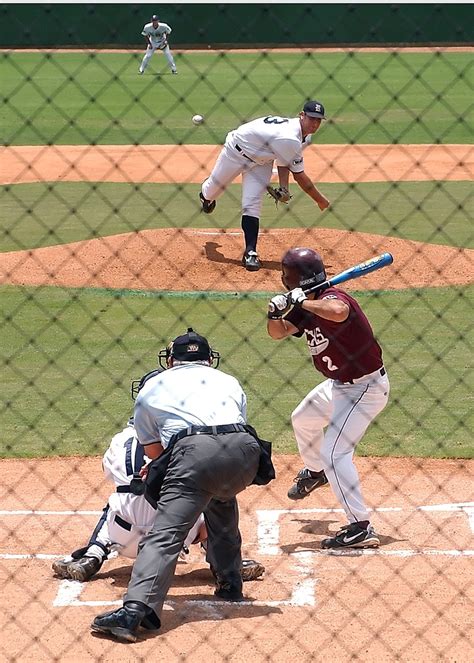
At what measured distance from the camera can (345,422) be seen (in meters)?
6.00

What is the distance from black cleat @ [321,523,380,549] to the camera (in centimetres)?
585

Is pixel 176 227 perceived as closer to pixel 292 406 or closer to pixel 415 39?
pixel 292 406

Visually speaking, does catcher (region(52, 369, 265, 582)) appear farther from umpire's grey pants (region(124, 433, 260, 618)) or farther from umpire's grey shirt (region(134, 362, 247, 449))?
umpire's grey pants (region(124, 433, 260, 618))

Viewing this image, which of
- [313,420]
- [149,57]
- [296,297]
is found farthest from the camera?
[149,57]

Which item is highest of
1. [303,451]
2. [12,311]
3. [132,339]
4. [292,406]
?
[303,451]

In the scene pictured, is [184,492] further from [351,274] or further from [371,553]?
[351,274]

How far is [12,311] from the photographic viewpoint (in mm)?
10281

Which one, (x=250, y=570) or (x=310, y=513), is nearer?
(x=250, y=570)

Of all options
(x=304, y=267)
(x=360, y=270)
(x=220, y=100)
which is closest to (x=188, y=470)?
(x=304, y=267)

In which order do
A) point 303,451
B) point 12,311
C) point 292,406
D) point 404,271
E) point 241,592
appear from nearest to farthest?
point 241,592
point 303,451
point 292,406
point 12,311
point 404,271

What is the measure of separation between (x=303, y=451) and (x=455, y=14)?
26.6 metres

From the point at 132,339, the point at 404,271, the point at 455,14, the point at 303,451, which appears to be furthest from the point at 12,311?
the point at 455,14

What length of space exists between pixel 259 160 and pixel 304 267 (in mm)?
5819

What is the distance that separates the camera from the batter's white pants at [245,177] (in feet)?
38.1
